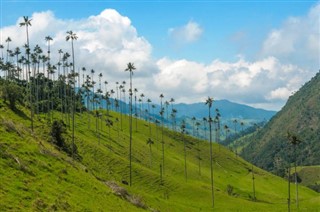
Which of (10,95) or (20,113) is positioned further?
(10,95)

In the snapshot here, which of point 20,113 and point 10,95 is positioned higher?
point 10,95

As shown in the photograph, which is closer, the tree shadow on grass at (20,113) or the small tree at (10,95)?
the tree shadow on grass at (20,113)

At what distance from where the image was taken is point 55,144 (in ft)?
366

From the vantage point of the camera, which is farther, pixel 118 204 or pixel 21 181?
pixel 118 204

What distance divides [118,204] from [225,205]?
264 feet

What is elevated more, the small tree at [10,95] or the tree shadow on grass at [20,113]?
the small tree at [10,95]

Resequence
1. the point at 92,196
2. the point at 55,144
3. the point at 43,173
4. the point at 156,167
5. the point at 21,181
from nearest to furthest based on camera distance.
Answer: the point at 21,181
the point at 43,173
the point at 92,196
the point at 55,144
the point at 156,167

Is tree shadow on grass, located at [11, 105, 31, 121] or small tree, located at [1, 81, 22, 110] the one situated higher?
small tree, located at [1, 81, 22, 110]

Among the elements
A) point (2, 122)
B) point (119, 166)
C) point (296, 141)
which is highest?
point (2, 122)

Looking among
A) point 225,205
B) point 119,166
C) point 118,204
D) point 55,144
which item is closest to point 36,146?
point 118,204

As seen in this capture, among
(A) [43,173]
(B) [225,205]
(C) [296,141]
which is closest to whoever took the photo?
(A) [43,173]

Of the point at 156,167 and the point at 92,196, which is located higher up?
the point at 92,196

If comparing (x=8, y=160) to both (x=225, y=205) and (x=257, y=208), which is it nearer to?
(x=225, y=205)

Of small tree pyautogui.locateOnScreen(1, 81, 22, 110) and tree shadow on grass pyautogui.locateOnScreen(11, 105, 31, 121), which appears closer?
tree shadow on grass pyautogui.locateOnScreen(11, 105, 31, 121)
